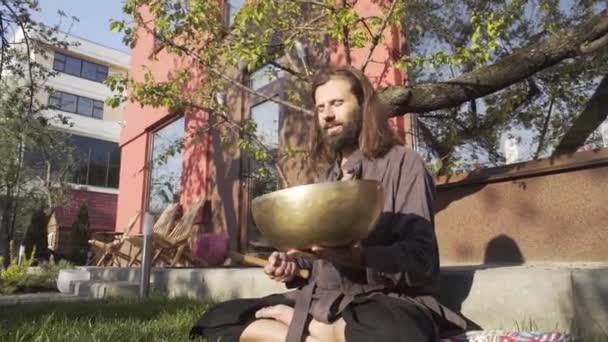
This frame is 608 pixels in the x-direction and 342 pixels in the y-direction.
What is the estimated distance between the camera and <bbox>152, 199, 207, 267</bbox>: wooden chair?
7.70m

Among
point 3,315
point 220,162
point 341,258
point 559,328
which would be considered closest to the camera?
point 341,258

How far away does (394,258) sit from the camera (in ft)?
6.25

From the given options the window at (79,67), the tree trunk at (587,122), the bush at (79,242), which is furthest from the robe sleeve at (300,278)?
the window at (79,67)

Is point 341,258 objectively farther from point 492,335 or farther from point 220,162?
point 220,162

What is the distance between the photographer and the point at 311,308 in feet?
7.02

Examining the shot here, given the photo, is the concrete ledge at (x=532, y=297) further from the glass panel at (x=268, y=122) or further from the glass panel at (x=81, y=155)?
the glass panel at (x=81, y=155)

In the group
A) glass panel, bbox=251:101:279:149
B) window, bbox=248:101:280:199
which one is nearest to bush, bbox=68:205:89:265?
window, bbox=248:101:280:199

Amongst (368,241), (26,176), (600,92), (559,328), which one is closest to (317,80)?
(368,241)

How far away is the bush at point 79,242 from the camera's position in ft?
56.6

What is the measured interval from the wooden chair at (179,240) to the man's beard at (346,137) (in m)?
5.52

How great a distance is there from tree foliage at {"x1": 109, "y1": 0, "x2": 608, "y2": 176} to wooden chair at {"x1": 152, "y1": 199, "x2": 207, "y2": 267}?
2.38 metres

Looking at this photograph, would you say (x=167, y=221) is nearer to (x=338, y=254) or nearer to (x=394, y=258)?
(x=394, y=258)

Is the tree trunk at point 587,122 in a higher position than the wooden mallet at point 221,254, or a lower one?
higher

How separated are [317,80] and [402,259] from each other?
3.06 feet
